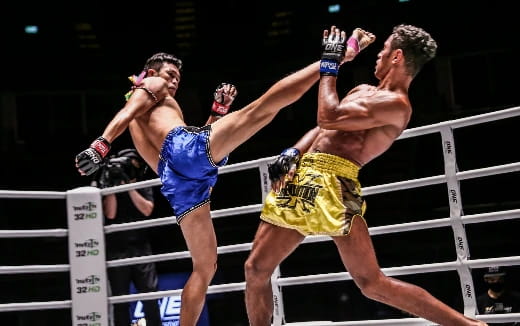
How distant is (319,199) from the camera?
9.95 ft

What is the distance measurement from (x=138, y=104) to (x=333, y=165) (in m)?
1.08

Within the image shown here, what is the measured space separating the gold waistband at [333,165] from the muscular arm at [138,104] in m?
0.91

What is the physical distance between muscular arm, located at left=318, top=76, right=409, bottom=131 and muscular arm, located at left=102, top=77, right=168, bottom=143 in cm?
99

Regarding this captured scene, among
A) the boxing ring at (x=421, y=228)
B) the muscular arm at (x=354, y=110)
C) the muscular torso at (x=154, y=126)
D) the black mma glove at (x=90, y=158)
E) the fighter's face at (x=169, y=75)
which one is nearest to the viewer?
the muscular arm at (x=354, y=110)

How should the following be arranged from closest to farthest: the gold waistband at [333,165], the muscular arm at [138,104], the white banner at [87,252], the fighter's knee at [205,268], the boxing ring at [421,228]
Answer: the gold waistband at [333,165]
the boxing ring at [421,228]
the muscular arm at [138,104]
the fighter's knee at [205,268]
the white banner at [87,252]

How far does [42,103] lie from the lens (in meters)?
11.4

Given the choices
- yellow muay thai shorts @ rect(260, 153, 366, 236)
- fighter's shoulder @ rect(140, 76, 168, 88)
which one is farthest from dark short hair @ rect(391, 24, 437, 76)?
fighter's shoulder @ rect(140, 76, 168, 88)

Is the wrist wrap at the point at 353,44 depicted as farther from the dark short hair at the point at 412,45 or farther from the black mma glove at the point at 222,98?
the black mma glove at the point at 222,98

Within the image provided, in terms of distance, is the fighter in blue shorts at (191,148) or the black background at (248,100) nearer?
the fighter in blue shorts at (191,148)

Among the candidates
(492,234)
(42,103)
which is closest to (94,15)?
(42,103)

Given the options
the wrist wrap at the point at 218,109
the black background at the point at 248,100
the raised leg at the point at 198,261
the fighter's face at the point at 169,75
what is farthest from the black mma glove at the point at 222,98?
the black background at the point at 248,100

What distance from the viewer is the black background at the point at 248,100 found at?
8078 mm

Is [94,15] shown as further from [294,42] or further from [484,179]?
[484,179]

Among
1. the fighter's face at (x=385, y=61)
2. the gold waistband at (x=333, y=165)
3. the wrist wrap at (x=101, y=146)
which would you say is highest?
the fighter's face at (x=385, y=61)
